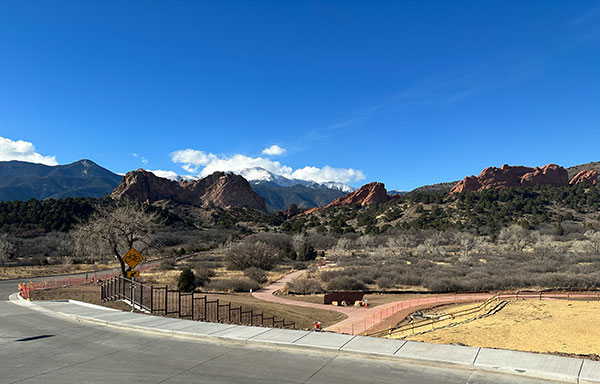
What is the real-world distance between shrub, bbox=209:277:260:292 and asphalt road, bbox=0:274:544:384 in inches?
863

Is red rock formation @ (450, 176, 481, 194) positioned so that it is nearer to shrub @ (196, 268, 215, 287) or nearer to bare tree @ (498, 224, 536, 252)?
bare tree @ (498, 224, 536, 252)

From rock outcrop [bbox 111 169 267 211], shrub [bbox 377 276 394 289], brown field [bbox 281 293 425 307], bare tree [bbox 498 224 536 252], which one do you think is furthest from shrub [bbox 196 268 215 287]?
rock outcrop [bbox 111 169 267 211]

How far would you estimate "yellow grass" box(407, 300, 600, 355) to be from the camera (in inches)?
632

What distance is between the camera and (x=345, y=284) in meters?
34.3

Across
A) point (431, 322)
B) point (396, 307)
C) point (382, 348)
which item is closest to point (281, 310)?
point (396, 307)

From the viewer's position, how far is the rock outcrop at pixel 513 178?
12556cm

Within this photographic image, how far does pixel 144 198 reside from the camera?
124062 millimetres

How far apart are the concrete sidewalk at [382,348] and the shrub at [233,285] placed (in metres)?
19.3

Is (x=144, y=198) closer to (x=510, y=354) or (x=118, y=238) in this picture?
(x=118, y=238)

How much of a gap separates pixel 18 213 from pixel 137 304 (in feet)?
213

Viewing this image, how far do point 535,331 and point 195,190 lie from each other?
132 m

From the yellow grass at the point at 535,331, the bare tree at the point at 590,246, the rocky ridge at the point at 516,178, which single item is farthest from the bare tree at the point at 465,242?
the rocky ridge at the point at 516,178

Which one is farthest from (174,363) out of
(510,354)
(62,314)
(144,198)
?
(144,198)

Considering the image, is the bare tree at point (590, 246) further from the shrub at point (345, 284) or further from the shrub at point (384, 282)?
the shrub at point (345, 284)
